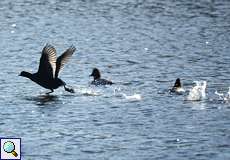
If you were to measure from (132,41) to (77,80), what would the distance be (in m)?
8.63

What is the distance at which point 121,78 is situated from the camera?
29859 millimetres

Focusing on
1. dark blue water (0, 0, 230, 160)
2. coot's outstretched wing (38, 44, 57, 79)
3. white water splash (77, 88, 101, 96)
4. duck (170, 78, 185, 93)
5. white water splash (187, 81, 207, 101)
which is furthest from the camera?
coot's outstretched wing (38, 44, 57, 79)

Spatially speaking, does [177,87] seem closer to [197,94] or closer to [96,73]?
[197,94]

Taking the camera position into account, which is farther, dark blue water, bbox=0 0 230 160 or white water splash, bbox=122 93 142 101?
white water splash, bbox=122 93 142 101

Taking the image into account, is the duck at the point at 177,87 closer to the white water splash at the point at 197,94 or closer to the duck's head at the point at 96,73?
the white water splash at the point at 197,94

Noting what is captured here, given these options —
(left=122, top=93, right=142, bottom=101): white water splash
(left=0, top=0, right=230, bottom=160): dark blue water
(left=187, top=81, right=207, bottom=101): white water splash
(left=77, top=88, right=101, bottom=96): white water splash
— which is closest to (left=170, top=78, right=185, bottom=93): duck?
(left=0, top=0, right=230, bottom=160): dark blue water

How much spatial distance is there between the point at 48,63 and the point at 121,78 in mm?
3059

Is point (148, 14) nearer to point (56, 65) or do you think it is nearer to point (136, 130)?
point (56, 65)

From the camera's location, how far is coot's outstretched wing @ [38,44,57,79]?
2750 cm

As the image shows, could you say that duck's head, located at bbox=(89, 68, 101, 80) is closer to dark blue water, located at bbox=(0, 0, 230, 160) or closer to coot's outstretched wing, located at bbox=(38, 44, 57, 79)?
dark blue water, located at bbox=(0, 0, 230, 160)

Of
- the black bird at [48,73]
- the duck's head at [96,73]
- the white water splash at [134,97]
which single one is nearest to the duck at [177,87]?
the white water splash at [134,97]

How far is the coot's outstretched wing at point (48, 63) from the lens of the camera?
2750 cm

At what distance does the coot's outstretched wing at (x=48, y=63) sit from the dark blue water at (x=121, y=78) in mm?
675

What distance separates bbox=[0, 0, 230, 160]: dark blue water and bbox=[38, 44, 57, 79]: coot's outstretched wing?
26.6 inches
